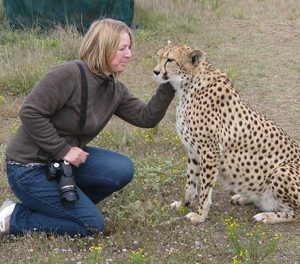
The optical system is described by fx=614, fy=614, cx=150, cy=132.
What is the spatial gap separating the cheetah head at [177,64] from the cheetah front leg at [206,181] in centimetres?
51

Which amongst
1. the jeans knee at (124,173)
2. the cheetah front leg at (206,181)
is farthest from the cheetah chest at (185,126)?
the jeans knee at (124,173)

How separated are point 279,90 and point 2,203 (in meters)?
3.93

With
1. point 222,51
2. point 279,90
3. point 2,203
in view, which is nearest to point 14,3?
point 222,51

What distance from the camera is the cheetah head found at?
12.8ft

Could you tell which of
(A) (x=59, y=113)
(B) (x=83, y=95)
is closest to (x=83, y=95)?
(B) (x=83, y=95)

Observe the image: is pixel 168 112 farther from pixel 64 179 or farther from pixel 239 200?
pixel 64 179

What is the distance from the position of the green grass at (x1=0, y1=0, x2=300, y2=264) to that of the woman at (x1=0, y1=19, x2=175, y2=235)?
119 mm

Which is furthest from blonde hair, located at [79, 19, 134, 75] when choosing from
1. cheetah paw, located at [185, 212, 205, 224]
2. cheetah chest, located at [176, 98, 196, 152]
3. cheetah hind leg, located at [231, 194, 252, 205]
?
cheetah hind leg, located at [231, 194, 252, 205]

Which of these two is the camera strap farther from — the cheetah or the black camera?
the cheetah

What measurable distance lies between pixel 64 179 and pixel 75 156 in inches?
6.2

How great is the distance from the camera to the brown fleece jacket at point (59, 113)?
3.49 metres

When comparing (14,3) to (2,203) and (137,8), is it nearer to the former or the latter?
(137,8)

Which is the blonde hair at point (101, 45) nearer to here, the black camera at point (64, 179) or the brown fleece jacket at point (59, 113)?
the brown fleece jacket at point (59, 113)

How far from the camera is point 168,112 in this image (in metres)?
6.27
